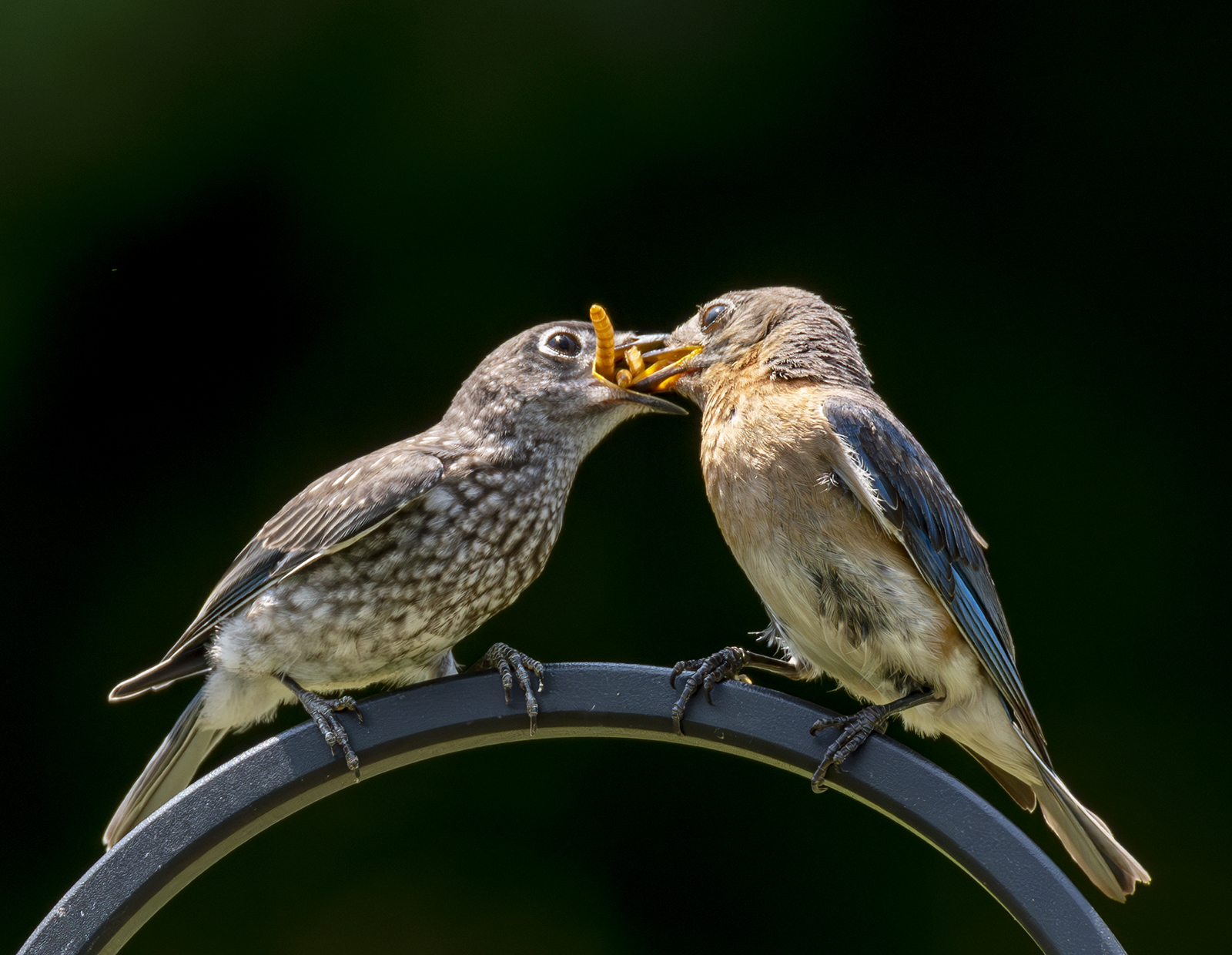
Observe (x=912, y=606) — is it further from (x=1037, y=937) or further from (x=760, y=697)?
(x=1037, y=937)

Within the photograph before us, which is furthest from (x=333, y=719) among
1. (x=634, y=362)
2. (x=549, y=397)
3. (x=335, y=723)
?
(x=634, y=362)

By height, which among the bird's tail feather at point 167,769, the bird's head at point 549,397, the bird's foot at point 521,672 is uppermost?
the bird's head at point 549,397

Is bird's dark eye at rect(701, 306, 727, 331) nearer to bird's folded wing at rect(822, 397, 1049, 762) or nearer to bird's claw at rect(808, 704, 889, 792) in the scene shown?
bird's folded wing at rect(822, 397, 1049, 762)

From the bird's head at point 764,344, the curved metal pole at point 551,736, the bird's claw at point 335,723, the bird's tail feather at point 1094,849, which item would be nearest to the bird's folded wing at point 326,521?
the bird's claw at point 335,723

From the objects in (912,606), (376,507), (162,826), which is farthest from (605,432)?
(162,826)

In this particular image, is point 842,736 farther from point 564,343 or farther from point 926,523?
point 564,343

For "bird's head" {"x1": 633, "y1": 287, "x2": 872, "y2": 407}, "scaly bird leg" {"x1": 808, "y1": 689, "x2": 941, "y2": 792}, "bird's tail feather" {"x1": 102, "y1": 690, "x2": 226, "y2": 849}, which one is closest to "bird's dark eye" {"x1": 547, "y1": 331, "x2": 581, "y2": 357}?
"bird's head" {"x1": 633, "y1": 287, "x2": 872, "y2": 407}

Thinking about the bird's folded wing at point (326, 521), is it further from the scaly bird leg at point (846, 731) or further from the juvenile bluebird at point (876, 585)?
the scaly bird leg at point (846, 731)

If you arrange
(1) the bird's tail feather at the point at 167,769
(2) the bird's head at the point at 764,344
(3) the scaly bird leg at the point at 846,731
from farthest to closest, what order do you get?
(2) the bird's head at the point at 764,344, (1) the bird's tail feather at the point at 167,769, (3) the scaly bird leg at the point at 846,731
